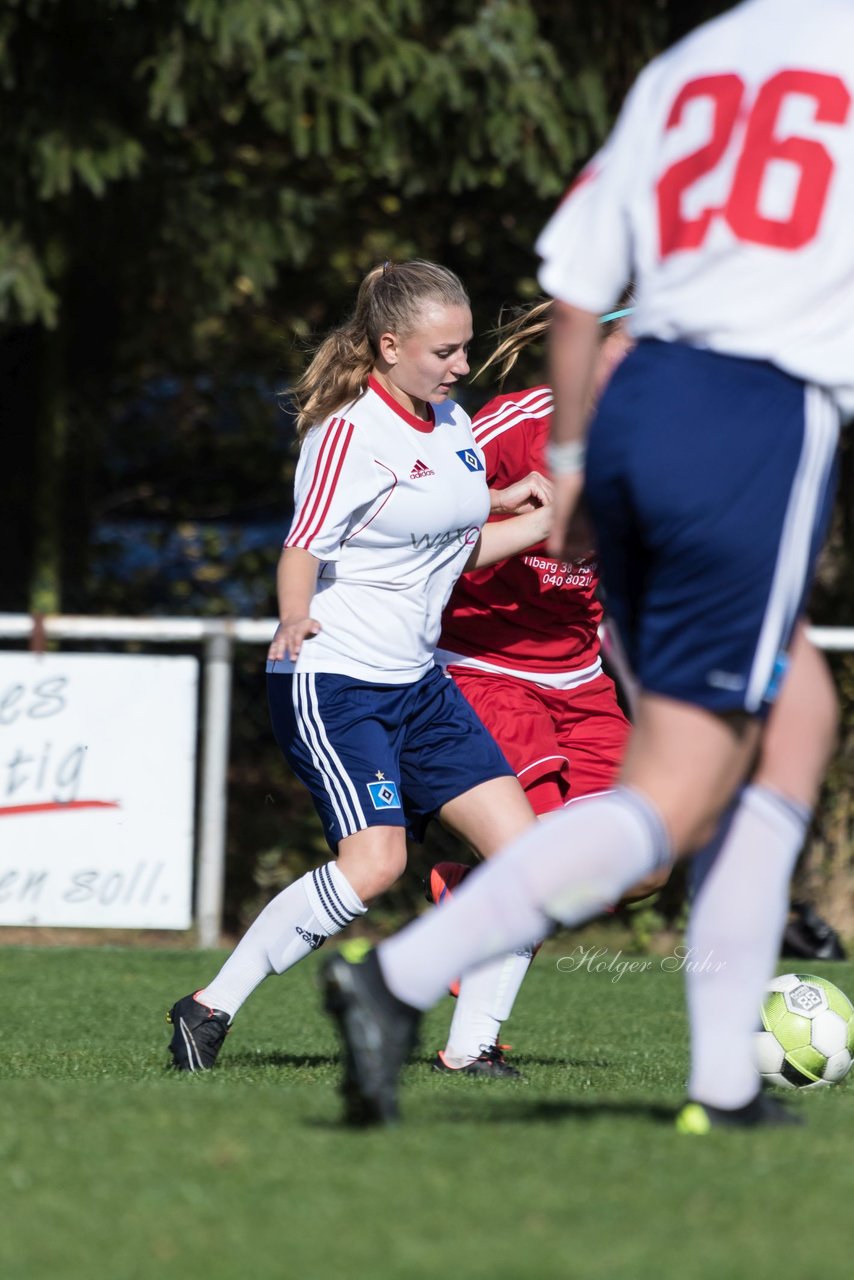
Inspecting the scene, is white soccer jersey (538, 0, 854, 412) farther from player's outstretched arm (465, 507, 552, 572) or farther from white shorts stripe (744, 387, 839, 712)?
player's outstretched arm (465, 507, 552, 572)

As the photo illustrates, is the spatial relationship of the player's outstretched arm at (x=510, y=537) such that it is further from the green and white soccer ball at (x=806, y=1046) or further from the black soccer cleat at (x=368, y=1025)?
the black soccer cleat at (x=368, y=1025)

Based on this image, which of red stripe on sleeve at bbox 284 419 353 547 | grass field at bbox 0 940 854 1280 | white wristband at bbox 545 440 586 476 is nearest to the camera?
grass field at bbox 0 940 854 1280

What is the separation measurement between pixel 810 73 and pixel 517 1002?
479 centimetres

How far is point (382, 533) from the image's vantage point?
455cm

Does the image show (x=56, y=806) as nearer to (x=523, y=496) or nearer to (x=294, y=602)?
(x=523, y=496)

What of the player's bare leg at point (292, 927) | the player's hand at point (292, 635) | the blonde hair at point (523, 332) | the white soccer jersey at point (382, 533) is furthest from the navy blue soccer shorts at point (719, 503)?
the blonde hair at point (523, 332)

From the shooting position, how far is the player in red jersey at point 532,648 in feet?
17.0

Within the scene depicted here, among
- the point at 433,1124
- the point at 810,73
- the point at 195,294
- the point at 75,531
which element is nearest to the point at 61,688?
the point at 195,294

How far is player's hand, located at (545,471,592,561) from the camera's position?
290 cm

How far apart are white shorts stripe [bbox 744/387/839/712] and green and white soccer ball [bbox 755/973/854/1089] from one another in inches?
83.1

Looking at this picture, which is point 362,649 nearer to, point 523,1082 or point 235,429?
point 523,1082

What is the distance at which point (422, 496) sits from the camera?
457 cm

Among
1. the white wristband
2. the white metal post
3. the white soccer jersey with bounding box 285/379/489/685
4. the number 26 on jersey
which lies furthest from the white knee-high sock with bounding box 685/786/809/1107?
the white metal post

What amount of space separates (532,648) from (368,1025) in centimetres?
268
